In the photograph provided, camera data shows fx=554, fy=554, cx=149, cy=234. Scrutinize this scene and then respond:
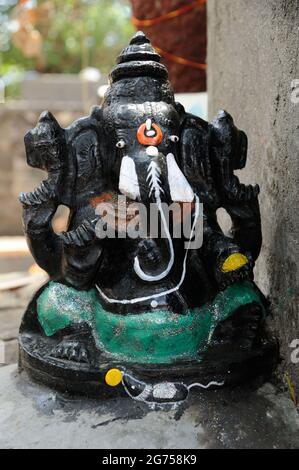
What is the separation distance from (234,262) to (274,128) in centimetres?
60

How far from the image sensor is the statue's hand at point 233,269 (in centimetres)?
175

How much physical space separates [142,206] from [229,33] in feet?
4.86

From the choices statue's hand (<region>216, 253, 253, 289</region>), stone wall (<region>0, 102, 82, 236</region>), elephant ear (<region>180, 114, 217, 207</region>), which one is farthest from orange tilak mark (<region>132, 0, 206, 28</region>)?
stone wall (<region>0, 102, 82, 236</region>)

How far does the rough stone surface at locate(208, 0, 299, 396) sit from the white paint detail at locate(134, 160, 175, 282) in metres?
0.42

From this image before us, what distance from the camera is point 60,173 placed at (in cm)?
184

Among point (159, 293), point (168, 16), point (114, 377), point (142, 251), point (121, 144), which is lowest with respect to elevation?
point (114, 377)

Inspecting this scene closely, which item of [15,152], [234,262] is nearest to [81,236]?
[234,262]

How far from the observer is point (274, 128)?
205cm

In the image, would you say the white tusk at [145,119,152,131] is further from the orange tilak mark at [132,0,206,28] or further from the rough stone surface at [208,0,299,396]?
the orange tilak mark at [132,0,206,28]

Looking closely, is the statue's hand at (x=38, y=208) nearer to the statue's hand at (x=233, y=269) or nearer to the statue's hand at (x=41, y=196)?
the statue's hand at (x=41, y=196)

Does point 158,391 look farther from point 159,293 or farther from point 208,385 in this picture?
point 159,293

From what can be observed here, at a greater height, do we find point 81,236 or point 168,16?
point 168,16

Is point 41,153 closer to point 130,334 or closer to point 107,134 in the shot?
point 107,134
